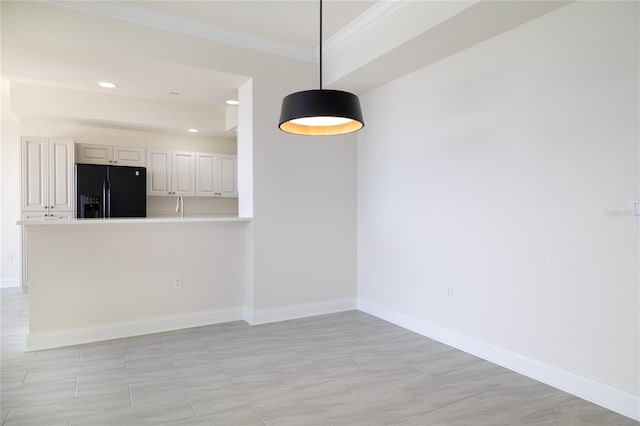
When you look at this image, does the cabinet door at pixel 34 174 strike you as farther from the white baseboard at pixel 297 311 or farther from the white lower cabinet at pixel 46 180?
the white baseboard at pixel 297 311

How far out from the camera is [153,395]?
7.93 feet

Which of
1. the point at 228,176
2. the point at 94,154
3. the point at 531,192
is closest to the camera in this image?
the point at 531,192

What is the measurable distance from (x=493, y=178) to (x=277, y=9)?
7.48 feet

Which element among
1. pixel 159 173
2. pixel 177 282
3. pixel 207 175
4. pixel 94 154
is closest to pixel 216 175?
pixel 207 175

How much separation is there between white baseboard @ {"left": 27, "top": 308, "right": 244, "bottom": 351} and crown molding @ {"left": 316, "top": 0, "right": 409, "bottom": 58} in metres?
2.94

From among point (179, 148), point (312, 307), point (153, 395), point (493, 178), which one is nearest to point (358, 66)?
point (493, 178)

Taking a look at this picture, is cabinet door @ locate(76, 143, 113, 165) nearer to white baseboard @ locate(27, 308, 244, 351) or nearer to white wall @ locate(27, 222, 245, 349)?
white wall @ locate(27, 222, 245, 349)

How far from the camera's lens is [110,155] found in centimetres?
592

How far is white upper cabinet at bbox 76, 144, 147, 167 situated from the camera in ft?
19.1

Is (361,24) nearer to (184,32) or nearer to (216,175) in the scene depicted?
(184,32)

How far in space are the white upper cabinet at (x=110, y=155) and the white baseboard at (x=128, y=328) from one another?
3278 millimetres

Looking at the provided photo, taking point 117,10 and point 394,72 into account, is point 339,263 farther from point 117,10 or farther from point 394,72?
point 117,10

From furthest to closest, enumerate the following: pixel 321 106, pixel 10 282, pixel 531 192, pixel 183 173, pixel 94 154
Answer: pixel 183 173 < pixel 94 154 < pixel 10 282 < pixel 531 192 < pixel 321 106

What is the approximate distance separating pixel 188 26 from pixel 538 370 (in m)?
3.98
